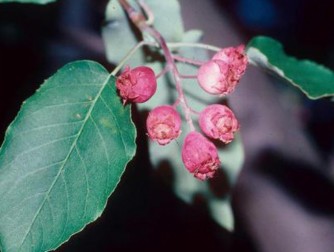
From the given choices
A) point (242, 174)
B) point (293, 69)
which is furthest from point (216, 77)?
point (242, 174)

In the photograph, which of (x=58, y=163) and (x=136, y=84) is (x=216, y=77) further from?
(x=58, y=163)

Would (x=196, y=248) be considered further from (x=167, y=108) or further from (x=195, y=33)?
(x=167, y=108)

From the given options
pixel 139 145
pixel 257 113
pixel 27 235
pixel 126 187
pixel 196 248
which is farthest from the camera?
pixel 126 187

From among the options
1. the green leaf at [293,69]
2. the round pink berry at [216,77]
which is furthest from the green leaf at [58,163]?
the green leaf at [293,69]

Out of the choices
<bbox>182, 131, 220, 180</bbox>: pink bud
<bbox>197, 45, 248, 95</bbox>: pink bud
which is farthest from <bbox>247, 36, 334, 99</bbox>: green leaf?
<bbox>182, 131, 220, 180</bbox>: pink bud

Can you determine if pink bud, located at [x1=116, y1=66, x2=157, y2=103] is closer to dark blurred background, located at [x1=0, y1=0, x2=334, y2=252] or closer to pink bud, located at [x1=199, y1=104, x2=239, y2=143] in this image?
pink bud, located at [x1=199, y1=104, x2=239, y2=143]

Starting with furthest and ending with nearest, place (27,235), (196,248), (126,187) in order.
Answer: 1. (126,187)
2. (196,248)
3. (27,235)

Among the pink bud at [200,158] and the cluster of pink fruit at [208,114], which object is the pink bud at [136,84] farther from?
the pink bud at [200,158]

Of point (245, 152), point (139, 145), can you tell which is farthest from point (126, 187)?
point (245, 152)
